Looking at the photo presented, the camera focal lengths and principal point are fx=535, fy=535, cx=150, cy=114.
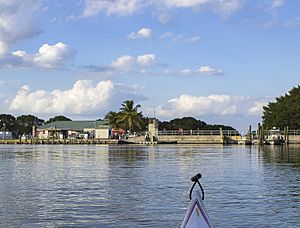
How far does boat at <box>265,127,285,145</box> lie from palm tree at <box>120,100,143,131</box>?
3687 cm

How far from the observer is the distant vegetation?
11731 centimetres

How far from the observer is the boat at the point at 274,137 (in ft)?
348

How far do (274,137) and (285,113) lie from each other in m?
10.0

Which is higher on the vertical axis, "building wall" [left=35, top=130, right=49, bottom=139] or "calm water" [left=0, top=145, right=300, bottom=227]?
"building wall" [left=35, top=130, right=49, bottom=139]

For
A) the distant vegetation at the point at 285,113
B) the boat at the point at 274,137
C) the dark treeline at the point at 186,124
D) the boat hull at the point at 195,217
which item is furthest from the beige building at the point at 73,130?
the boat hull at the point at 195,217

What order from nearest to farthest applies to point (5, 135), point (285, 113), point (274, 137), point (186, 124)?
1. point (274, 137)
2. point (285, 113)
3. point (186, 124)
4. point (5, 135)

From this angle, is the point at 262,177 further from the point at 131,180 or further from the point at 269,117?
the point at 269,117

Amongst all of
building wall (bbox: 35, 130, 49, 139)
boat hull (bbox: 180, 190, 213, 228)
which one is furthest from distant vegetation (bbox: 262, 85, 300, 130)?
boat hull (bbox: 180, 190, 213, 228)

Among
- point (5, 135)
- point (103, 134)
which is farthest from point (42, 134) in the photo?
point (103, 134)

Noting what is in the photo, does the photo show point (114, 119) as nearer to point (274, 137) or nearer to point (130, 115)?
point (130, 115)

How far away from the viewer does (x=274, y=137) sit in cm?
11050

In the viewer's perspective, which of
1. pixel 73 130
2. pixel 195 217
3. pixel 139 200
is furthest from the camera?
pixel 73 130

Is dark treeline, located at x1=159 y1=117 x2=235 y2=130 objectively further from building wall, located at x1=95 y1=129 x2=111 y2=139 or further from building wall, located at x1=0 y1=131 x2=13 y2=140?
building wall, located at x1=0 y1=131 x2=13 y2=140

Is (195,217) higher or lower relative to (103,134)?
lower
